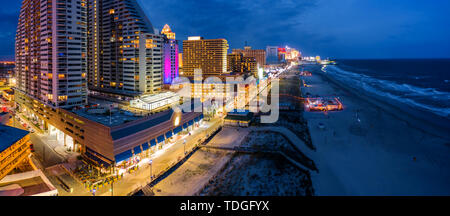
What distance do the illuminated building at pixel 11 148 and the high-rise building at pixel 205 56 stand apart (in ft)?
270

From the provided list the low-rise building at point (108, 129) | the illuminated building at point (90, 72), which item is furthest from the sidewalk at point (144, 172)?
the illuminated building at point (90, 72)

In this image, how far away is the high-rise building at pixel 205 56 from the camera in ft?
348

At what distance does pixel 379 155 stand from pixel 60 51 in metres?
47.6

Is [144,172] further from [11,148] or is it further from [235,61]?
[235,61]

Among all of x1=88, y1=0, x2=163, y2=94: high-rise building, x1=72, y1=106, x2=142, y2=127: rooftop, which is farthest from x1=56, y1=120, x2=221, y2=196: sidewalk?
x1=88, y1=0, x2=163, y2=94: high-rise building

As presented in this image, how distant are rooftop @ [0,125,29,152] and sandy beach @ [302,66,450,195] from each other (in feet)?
99.7

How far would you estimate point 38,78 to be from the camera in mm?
42000

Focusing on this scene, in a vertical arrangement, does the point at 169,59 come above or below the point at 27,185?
above

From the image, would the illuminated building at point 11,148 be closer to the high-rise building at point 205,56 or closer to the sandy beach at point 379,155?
the sandy beach at point 379,155

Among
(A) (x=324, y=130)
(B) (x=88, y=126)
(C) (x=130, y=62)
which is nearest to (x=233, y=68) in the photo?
(C) (x=130, y=62)

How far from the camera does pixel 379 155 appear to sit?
31.1 metres

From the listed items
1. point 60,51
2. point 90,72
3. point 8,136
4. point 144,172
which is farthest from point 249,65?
point 8,136

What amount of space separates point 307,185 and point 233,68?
381 ft

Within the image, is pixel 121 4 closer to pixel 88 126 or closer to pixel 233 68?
pixel 88 126
